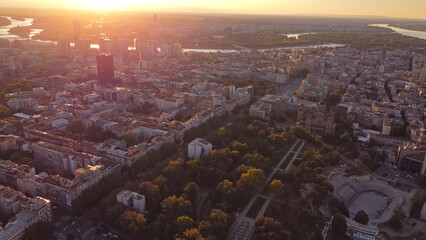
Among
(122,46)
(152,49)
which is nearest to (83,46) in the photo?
(122,46)

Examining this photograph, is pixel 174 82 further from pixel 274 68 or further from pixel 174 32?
pixel 174 32

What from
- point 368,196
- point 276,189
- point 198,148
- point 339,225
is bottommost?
point 368,196

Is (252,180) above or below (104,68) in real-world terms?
below

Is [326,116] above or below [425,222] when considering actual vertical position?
above

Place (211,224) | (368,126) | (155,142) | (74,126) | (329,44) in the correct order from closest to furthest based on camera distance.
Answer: (211,224) < (155,142) < (74,126) < (368,126) < (329,44)

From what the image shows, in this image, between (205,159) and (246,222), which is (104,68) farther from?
(246,222)

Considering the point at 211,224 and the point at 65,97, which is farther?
the point at 65,97

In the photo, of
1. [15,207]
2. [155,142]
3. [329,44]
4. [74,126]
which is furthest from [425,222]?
[329,44]

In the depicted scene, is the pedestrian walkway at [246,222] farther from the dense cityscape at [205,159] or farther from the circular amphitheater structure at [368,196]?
the circular amphitheater structure at [368,196]
